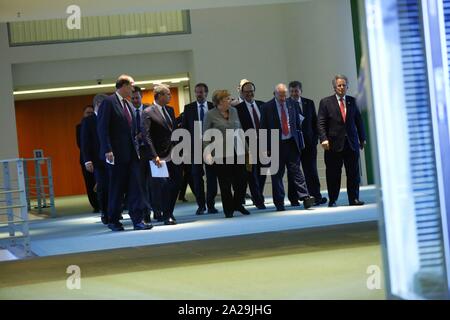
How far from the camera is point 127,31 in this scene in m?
19.7

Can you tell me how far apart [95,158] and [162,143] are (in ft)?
4.82

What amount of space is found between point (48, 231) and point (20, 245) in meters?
2.32

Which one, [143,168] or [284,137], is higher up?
[284,137]

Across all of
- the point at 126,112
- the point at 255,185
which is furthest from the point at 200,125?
the point at 126,112

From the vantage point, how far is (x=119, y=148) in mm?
10555

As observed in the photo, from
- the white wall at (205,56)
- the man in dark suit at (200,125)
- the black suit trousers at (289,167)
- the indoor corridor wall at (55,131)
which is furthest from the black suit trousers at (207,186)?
the indoor corridor wall at (55,131)

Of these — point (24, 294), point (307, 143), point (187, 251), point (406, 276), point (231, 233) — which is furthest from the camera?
point (307, 143)

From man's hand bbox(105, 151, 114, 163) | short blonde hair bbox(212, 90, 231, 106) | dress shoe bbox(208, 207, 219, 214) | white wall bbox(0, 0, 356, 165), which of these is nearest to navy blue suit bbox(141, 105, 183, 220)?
short blonde hair bbox(212, 90, 231, 106)

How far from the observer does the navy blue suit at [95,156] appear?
12.2 m

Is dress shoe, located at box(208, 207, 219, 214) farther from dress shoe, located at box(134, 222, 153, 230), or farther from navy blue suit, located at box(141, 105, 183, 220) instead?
dress shoe, located at box(134, 222, 153, 230)

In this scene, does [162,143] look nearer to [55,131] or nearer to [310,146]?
[310,146]
